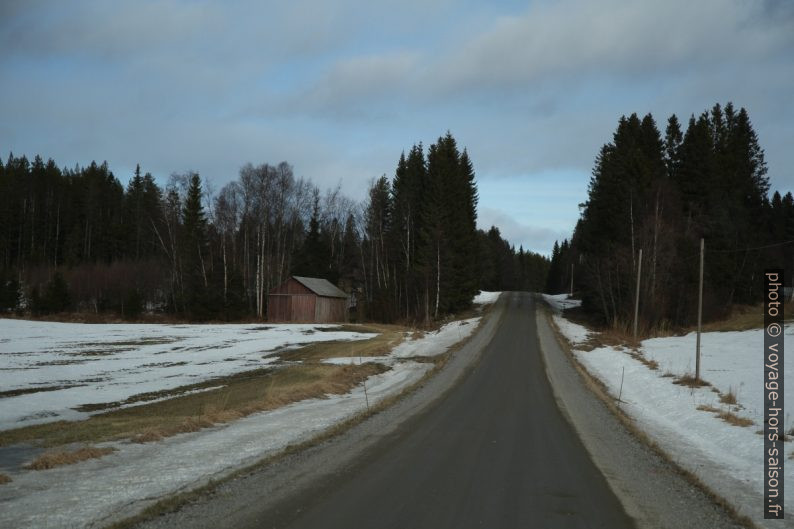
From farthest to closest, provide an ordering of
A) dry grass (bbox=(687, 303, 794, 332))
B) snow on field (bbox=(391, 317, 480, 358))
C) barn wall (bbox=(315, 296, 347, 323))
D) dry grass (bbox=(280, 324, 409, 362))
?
1. barn wall (bbox=(315, 296, 347, 323))
2. dry grass (bbox=(687, 303, 794, 332))
3. snow on field (bbox=(391, 317, 480, 358))
4. dry grass (bbox=(280, 324, 409, 362))

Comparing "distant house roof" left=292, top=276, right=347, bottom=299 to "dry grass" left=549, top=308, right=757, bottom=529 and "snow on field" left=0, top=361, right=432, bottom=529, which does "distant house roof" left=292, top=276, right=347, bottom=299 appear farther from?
"snow on field" left=0, top=361, right=432, bottom=529

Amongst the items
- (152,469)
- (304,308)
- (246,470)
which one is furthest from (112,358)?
(304,308)

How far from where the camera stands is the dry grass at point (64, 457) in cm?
874

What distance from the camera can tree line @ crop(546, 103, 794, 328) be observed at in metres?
46.9

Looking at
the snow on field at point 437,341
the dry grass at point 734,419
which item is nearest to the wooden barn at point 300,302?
the snow on field at point 437,341

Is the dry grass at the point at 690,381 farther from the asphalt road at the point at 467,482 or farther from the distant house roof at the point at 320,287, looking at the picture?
the distant house roof at the point at 320,287

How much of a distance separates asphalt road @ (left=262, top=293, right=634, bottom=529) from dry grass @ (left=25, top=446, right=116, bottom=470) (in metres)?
4.16

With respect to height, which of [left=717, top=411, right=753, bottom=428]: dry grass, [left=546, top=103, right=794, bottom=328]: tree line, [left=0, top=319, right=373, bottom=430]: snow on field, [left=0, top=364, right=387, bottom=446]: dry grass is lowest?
[left=0, top=319, right=373, bottom=430]: snow on field

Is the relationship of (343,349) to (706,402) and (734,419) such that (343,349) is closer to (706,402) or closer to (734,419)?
(706,402)

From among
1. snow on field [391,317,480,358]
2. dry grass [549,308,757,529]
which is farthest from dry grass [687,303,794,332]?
dry grass [549,308,757,529]

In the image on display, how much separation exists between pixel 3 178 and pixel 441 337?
3558 inches

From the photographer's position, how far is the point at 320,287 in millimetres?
63375

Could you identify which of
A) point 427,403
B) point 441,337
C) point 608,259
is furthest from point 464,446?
point 608,259

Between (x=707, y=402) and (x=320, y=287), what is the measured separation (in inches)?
1914
